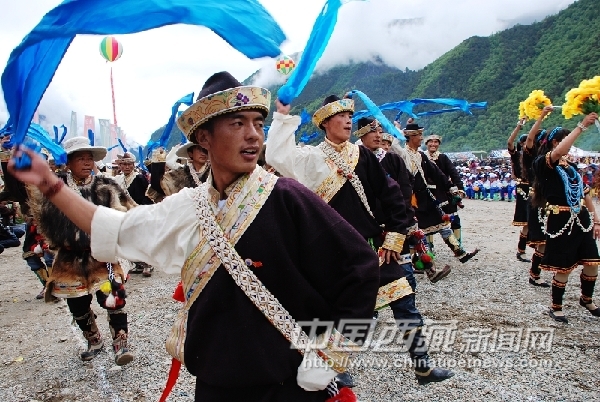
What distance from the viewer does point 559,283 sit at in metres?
4.93

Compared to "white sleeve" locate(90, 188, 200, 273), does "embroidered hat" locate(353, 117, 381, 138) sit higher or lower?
higher

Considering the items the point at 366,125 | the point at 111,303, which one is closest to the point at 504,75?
the point at 366,125

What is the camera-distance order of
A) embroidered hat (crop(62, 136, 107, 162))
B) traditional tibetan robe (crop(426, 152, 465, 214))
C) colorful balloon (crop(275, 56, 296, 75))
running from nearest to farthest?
colorful balloon (crop(275, 56, 296, 75))
embroidered hat (crop(62, 136, 107, 162))
traditional tibetan robe (crop(426, 152, 465, 214))

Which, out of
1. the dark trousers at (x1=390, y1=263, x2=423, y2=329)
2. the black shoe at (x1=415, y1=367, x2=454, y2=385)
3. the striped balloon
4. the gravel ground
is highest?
the striped balloon

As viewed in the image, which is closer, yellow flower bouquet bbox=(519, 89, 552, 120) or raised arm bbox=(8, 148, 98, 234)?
raised arm bbox=(8, 148, 98, 234)

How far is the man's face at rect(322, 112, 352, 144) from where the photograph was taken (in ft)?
12.4

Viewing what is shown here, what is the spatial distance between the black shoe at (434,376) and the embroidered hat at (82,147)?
3393mm

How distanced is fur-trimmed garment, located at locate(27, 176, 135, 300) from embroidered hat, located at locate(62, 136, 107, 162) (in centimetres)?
25

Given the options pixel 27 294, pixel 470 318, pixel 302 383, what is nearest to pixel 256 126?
pixel 302 383

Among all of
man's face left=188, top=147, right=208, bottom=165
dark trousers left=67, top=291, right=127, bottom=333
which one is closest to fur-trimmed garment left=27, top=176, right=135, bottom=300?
dark trousers left=67, top=291, right=127, bottom=333

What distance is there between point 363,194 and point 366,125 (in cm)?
154

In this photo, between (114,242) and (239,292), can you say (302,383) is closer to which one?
(239,292)

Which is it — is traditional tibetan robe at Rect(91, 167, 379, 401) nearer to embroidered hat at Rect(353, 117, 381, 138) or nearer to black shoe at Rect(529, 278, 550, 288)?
embroidered hat at Rect(353, 117, 381, 138)

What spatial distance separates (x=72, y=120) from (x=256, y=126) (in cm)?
2905
